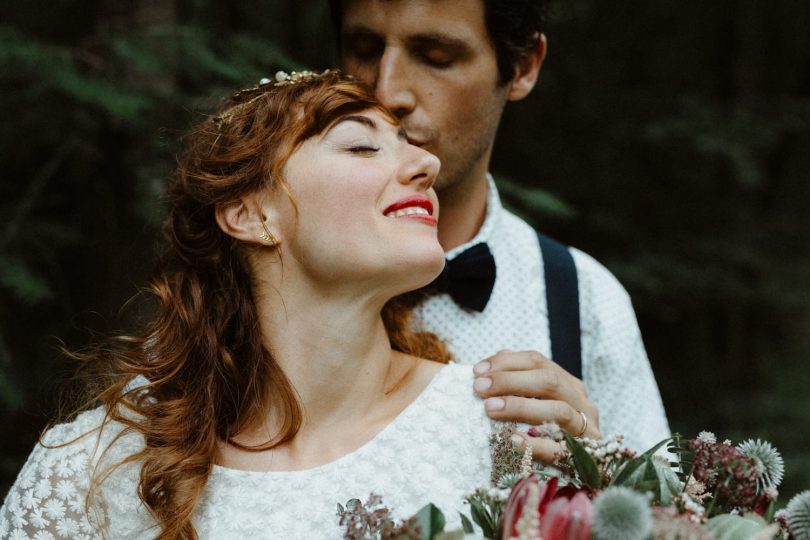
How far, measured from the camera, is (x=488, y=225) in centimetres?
313

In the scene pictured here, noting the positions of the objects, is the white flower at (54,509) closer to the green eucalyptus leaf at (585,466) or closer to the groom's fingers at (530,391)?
the groom's fingers at (530,391)

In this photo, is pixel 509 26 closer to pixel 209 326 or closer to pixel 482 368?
pixel 482 368

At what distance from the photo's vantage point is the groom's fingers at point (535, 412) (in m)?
2.18

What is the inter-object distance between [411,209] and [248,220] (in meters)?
0.49

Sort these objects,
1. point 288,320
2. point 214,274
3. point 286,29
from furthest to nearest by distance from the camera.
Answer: point 286,29, point 214,274, point 288,320

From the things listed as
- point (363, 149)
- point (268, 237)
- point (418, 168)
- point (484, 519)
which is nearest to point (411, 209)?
point (418, 168)

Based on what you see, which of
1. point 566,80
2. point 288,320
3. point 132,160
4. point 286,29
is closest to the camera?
point 288,320

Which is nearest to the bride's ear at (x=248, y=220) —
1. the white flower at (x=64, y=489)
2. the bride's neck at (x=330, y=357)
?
the bride's neck at (x=330, y=357)

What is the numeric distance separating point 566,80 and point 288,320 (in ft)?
10.6

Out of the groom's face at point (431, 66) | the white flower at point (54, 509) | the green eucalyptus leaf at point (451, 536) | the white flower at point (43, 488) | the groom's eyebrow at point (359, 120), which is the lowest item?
the white flower at point (54, 509)

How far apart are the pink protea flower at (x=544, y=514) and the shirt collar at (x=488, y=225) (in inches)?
64.5

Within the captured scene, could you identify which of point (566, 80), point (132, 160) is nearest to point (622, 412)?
point (132, 160)

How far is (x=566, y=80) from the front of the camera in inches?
198

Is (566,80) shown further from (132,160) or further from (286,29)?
(132,160)
